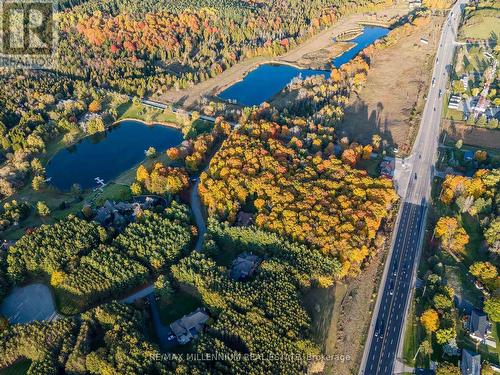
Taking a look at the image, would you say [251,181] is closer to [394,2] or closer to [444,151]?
[444,151]

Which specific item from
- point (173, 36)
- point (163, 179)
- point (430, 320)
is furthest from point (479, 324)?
point (173, 36)

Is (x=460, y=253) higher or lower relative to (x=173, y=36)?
lower

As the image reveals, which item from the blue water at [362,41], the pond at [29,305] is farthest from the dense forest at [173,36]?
the pond at [29,305]

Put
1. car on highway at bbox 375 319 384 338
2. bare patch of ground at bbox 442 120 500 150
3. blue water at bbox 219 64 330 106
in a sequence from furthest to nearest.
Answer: blue water at bbox 219 64 330 106 → bare patch of ground at bbox 442 120 500 150 → car on highway at bbox 375 319 384 338

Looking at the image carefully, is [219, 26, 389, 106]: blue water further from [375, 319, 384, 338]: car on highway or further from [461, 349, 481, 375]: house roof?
[461, 349, 481, 375]: house roof

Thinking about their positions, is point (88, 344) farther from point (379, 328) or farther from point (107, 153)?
point (107, 153)

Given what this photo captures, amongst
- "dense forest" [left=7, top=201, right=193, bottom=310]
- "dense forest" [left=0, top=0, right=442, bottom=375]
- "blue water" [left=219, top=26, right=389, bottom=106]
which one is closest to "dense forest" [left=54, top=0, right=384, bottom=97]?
"dense forest" [left=0, top=0, right=442, bottom=375]

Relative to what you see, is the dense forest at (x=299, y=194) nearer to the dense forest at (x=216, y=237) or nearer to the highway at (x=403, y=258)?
the dense forest at (x=216, y=237)
